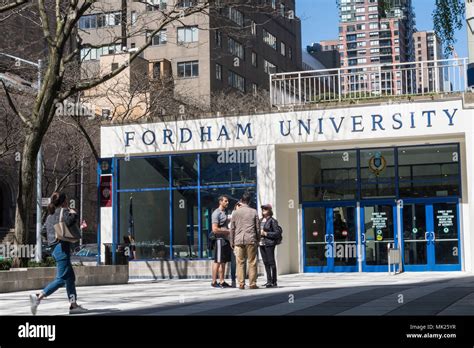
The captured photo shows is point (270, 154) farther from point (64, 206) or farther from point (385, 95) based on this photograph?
point (64, 206)

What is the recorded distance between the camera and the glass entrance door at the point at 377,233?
2381cm

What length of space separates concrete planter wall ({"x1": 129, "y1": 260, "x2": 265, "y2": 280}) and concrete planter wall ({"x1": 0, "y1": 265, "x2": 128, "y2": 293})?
10.2 ft

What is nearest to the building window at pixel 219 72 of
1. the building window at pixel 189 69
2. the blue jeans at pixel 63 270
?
the building window at pixel 189 69

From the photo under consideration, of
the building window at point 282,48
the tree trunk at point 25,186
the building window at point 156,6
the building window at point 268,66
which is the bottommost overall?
the tree trunk at point 25,186

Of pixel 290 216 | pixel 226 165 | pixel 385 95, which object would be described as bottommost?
pixel 290 216

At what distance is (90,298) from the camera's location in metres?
14.6

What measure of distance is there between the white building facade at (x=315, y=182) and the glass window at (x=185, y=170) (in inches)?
1.3

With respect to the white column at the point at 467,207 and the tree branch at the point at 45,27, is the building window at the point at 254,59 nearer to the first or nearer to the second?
the white column at the point at 467,207

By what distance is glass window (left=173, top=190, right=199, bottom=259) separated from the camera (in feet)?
81.1
